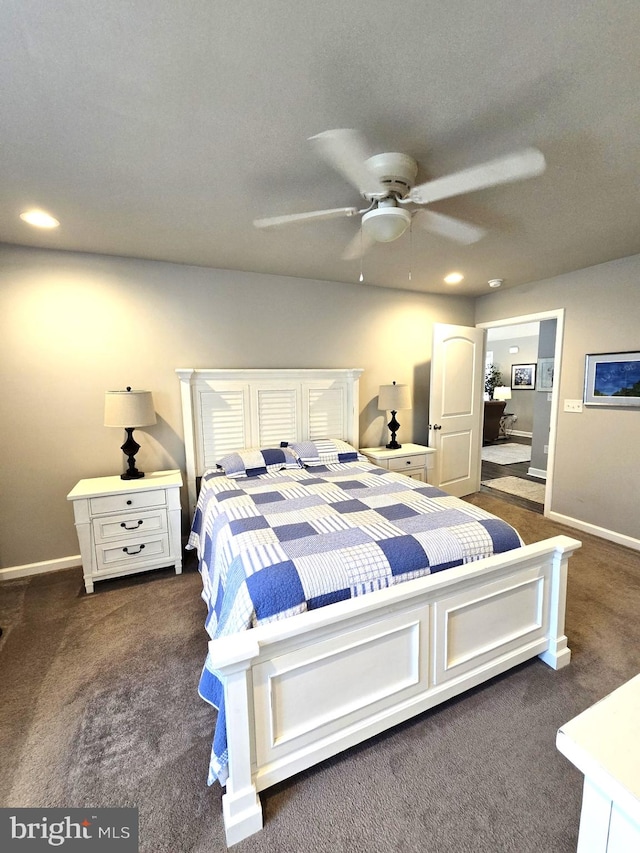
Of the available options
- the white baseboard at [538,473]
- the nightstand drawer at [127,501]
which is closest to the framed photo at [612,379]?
the white baseboard at [538,473]

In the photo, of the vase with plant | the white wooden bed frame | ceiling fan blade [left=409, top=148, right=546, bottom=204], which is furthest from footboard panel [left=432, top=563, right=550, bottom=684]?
the vase with plant

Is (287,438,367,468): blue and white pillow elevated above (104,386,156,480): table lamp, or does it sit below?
below

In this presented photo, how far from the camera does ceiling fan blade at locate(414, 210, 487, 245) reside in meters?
1.99

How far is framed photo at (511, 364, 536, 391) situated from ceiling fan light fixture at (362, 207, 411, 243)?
825cm

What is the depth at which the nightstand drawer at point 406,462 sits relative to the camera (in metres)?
3.67

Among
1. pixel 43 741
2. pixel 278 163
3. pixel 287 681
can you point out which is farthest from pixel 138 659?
pixel 278 163

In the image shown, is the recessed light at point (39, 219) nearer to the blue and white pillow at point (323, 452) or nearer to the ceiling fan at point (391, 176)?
the ceiling fan at point (391, 176)

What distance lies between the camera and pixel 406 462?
3.75 metres

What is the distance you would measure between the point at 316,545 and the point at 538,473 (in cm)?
481

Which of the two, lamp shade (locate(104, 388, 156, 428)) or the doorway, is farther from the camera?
Result: the doorway

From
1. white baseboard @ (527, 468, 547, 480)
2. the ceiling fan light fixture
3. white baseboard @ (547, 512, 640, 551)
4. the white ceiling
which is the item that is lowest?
white baseboard @ (547, 512, 640, 551)

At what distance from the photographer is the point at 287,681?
127 centimetres

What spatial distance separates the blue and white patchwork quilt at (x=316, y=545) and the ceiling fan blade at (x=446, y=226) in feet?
5.15

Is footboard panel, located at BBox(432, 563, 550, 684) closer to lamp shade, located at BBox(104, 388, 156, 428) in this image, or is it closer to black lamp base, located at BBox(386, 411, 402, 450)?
black lamp base, located at BBox(386, 411, 402, 450)
